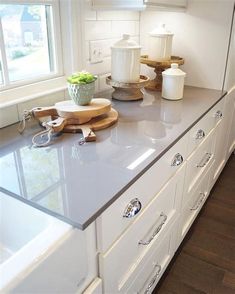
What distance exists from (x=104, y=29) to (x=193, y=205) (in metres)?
1.13

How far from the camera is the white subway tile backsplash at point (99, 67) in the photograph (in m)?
1.62

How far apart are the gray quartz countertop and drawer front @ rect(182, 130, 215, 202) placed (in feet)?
0.77

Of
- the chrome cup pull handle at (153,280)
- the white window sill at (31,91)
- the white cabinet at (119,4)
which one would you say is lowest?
the chrome cup pull handle at (153,280)

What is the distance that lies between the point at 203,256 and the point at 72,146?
1.09m

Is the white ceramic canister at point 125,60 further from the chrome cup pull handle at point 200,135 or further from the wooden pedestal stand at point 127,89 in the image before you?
the chrome cup pull handle at point 200,135

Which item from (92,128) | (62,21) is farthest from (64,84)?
(92,128)

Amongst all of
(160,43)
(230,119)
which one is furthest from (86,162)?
(230,119)

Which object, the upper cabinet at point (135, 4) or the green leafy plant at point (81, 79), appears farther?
the upper cabinet at point (135, 4)

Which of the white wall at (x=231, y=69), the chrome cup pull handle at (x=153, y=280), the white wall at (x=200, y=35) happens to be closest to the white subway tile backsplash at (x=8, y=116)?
the chrome cup pull handle at (x=153, y=280)

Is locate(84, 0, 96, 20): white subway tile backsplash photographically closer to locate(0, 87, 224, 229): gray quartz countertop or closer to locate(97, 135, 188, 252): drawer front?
locate(0, 87, 224, 229): gray quartz countertop

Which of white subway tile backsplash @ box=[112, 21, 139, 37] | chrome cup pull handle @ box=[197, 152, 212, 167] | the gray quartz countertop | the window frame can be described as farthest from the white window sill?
chrome cup pull handle @ box=[197, 152, 212, 167]

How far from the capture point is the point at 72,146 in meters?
1.06

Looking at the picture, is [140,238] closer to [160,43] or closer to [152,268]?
[152,268]

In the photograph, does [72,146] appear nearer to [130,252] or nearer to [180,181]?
[130,252]
